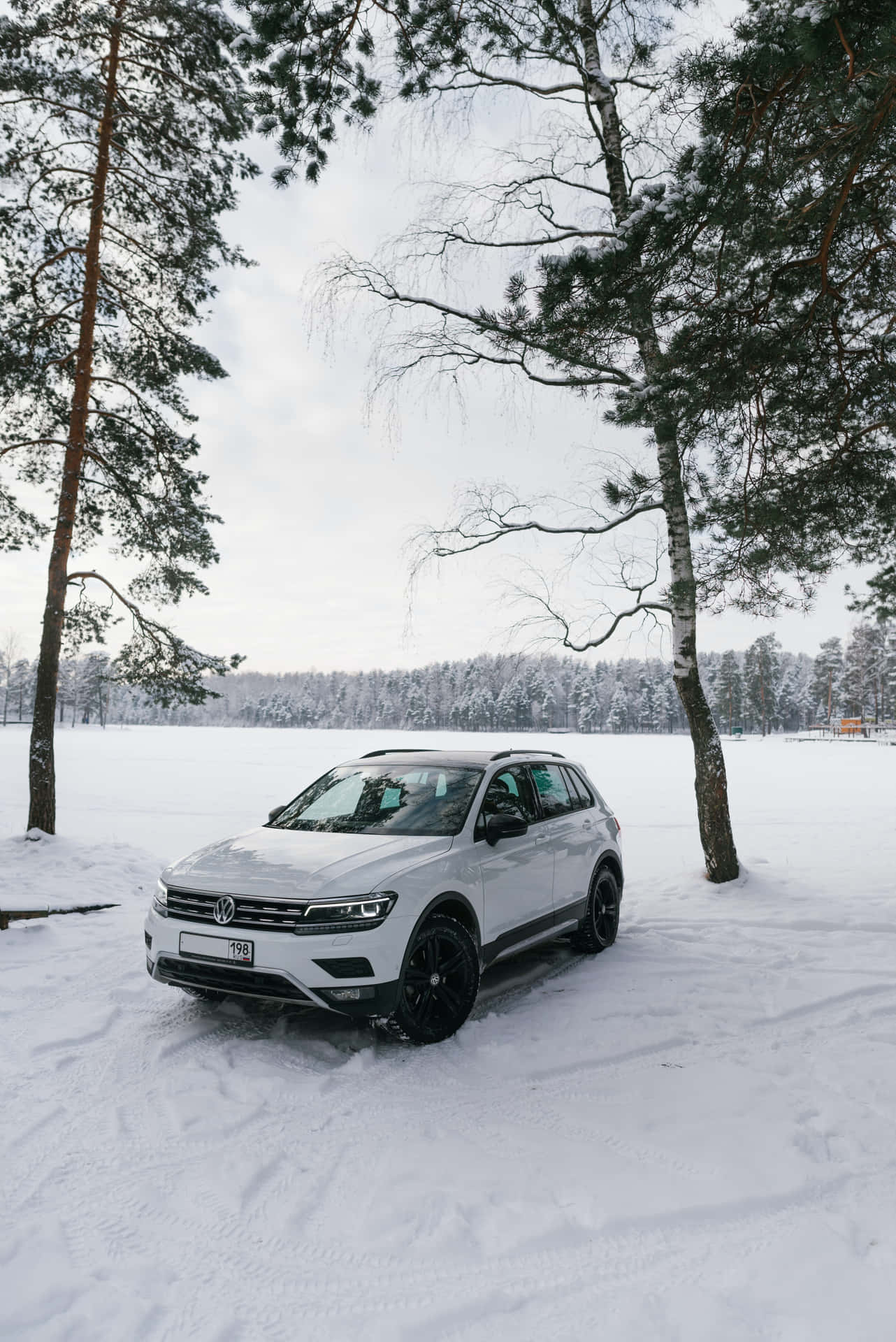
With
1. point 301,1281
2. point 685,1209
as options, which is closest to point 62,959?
point 301,1281

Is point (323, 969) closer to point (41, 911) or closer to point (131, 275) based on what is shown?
point (41, 911)

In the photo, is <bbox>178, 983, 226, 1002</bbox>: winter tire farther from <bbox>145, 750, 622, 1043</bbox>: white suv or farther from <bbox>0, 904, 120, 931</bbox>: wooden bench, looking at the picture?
<bbox>0, 904, 120, 931</bbox>: wooden bench

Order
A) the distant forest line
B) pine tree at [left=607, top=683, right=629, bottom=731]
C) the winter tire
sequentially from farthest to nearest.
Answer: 1. pine tree at [left=607, top=683, right=629, bottom=731]
2. the distant forest line
3. the winter tire

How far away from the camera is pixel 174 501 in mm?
12164

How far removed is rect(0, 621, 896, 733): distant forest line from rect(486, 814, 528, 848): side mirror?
65.5m

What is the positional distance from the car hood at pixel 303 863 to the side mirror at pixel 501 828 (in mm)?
307

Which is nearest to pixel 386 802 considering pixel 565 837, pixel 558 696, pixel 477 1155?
pixel 565 837

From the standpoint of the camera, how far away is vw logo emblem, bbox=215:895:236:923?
4.69 m

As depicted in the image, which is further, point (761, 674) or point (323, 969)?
point (761, 674)

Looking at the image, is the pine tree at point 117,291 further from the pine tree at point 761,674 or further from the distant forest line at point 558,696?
the pine tree at point 761,674

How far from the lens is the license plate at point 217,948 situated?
14.9 feet

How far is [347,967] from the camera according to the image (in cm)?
445

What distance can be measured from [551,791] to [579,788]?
680 mm

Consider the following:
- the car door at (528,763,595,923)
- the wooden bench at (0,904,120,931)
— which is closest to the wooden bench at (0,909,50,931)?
the wooden bench at (0,904,120,931)
